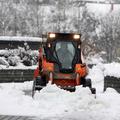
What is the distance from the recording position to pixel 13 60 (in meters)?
29.2

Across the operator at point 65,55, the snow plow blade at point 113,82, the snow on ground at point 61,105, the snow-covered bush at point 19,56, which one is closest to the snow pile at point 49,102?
the snow on ground at point 61,105

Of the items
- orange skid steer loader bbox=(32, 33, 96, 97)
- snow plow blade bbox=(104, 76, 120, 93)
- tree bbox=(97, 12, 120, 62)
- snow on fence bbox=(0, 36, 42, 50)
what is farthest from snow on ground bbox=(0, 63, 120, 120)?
tree bbox=(97, 12, 120, 62)

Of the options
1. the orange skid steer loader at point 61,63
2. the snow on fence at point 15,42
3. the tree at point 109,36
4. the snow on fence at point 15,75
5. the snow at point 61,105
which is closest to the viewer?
the snow at point 61,105

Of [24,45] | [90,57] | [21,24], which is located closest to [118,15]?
[21,24]

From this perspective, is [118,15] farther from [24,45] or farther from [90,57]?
[24,45]

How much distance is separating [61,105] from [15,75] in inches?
355

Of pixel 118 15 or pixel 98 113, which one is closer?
pixel 98 113

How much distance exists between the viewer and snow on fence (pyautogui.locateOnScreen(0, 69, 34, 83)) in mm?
25000

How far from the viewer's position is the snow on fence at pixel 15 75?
2500 cm

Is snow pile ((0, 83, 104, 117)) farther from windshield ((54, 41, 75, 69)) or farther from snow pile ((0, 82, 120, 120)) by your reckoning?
windshield ((54, 41, 75, 69))

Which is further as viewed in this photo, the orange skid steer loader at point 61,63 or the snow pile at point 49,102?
the orange skid steer loader at point 61,63

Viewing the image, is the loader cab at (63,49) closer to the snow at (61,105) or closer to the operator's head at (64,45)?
the operator's head at (64,45)

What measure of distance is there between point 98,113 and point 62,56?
500 centimetres

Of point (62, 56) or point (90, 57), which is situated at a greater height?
point (62, 56)
